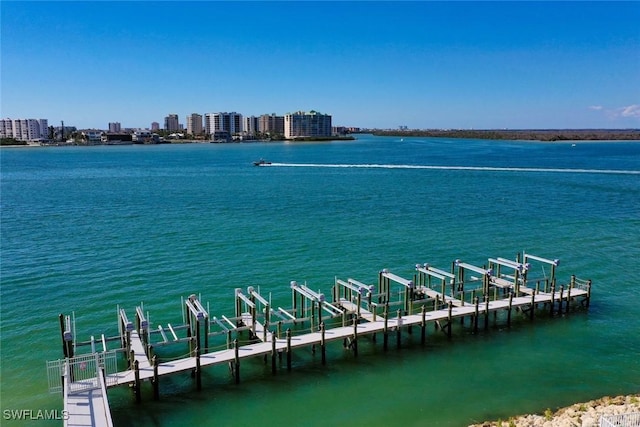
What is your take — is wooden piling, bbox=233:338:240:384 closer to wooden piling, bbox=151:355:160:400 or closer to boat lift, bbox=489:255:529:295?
wooden piling, bbox=151:355:160:400

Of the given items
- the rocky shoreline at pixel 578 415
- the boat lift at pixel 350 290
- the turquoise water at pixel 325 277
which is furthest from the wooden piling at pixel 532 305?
the rocky shoreline at pixel 578 415

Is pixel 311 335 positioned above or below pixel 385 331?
above

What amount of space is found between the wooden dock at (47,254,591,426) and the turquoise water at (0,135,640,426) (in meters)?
1.00

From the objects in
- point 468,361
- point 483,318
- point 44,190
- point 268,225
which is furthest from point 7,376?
point 44,190

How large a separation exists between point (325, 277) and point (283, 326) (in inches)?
305

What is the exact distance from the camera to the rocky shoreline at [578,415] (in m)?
16.6

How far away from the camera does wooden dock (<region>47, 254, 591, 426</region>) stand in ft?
62.6

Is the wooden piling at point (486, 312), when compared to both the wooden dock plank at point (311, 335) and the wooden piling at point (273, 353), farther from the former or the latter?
the wooden piling at point (273, 353)

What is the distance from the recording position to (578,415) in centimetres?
1733

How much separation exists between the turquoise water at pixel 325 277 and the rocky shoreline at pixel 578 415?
5.01ft

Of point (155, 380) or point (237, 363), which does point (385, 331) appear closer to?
point (237, 363)

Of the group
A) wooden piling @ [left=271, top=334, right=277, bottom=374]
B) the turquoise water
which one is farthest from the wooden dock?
the turquoise water

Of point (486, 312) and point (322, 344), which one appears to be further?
point (486, 312)

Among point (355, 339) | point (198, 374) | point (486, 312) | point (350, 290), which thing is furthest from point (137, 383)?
point (486, 312)
